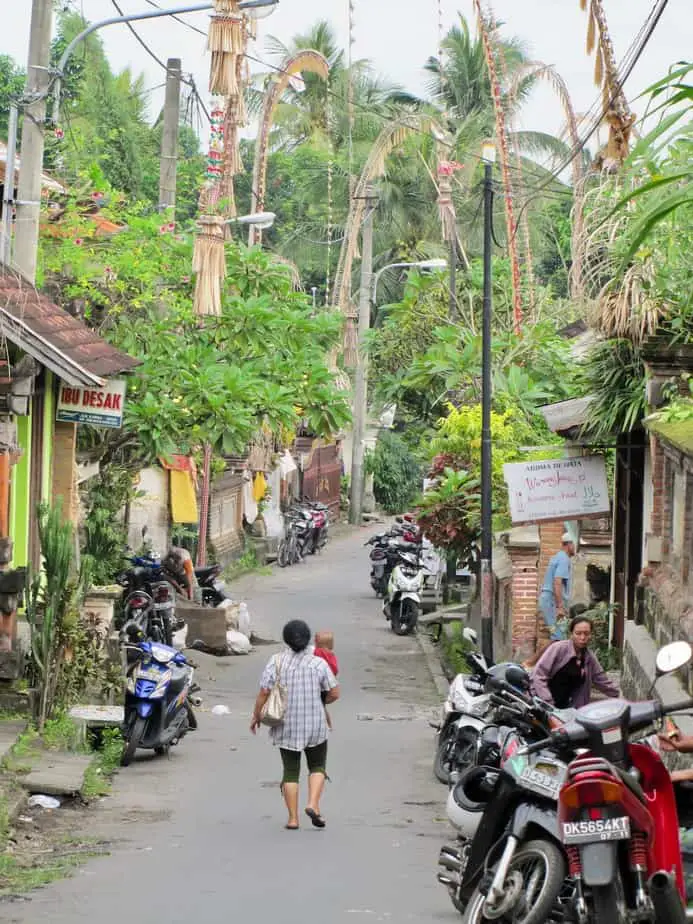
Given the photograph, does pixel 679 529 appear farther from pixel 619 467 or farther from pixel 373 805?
pixel 619 467

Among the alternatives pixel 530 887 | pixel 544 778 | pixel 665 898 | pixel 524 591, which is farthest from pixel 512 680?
pixel 524 591

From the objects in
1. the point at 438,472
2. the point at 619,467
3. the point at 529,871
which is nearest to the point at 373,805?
the point at 529,871

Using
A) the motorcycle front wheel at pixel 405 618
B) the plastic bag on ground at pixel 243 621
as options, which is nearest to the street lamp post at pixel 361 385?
the motorcycle front wheel at pixel 405 618

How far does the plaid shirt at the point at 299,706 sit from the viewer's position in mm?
11492

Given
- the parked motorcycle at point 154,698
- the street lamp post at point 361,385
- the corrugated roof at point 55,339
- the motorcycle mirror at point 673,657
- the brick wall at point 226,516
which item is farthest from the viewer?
the street lamp post at point 361,385

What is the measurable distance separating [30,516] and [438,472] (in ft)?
28.6

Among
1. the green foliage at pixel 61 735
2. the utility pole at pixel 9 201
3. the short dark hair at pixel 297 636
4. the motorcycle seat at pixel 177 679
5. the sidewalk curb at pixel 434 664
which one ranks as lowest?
the sidewalk curb at pixel 434 664

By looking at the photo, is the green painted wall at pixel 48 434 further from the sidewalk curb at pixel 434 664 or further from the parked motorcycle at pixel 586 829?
the parked motorcycle at pixel 586 829

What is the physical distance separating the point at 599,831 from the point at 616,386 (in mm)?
10265

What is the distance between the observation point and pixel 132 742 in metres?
13.9

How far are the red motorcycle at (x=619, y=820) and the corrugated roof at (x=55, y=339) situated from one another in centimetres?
701

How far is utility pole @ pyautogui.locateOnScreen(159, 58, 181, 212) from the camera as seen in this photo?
23.0 meters

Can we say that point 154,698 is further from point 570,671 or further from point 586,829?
point 586,829

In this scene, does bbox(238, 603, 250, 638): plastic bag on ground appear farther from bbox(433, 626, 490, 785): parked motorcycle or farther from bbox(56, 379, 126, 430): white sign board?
bbox(433, 626, 490, 785): parked motorcycle
